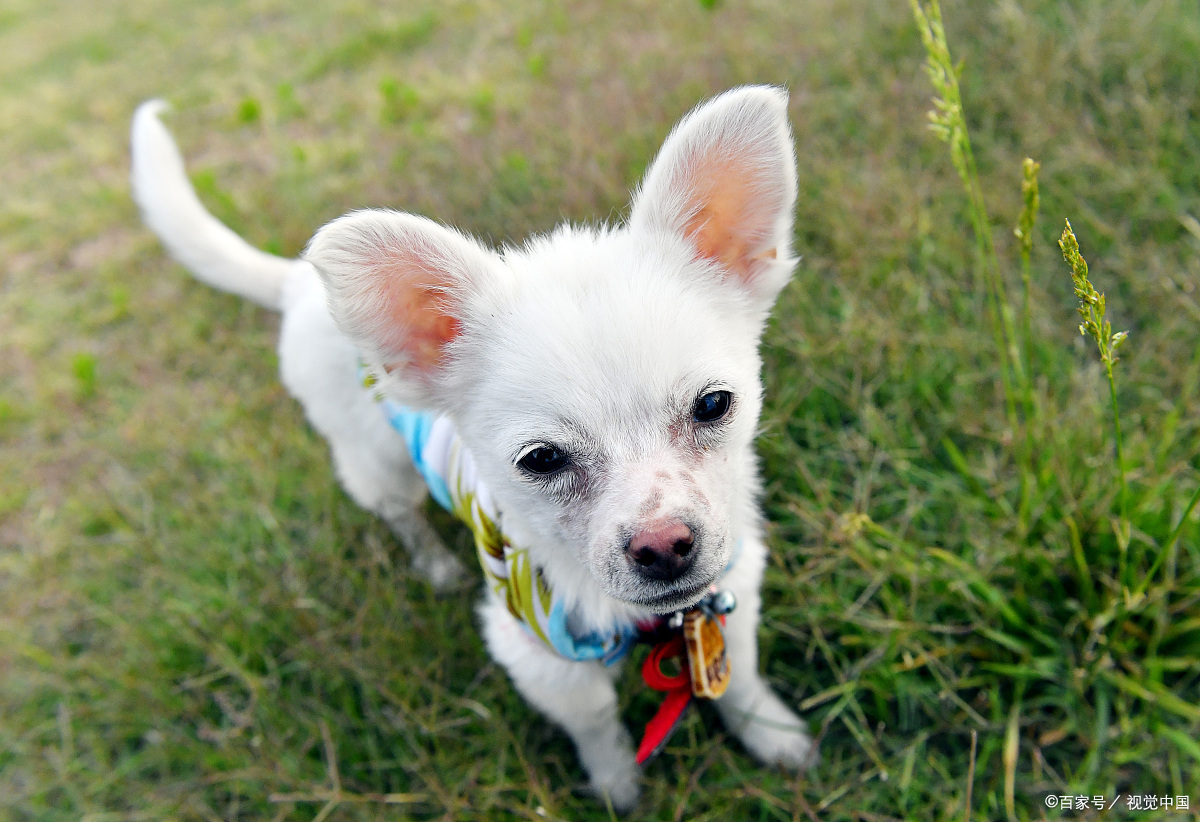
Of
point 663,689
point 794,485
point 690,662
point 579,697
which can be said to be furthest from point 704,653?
point 794,485

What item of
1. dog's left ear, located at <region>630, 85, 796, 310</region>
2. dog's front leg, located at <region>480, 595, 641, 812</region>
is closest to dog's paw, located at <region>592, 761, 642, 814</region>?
dog's front leg, located at <region>480, 595, 641, 812</region>

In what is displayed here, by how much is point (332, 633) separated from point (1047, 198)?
136 inches

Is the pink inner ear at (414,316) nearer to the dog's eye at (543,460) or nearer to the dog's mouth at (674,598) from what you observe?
the dog's eye at (543,460)

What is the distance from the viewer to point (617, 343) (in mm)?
1350

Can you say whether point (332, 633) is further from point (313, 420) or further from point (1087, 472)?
point (1087, 472)

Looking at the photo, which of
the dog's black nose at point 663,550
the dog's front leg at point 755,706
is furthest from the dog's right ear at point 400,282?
the dog's front leg at point 755,706

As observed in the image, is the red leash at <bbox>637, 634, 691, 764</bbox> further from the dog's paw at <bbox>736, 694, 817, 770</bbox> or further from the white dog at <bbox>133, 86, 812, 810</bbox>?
the dog's paw at <bbox>736, 694, 817, 770</bbox>

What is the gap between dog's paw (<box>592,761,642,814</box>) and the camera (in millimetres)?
2062

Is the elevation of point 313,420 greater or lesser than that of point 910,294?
lesser

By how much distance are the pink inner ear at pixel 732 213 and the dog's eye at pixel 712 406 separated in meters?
0.35

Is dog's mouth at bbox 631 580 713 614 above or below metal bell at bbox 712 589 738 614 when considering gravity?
above

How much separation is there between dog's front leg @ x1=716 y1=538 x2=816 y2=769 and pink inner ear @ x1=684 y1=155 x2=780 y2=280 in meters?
0.78

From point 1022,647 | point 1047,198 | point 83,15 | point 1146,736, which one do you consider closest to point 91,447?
point 1022,647

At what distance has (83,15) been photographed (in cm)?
964
